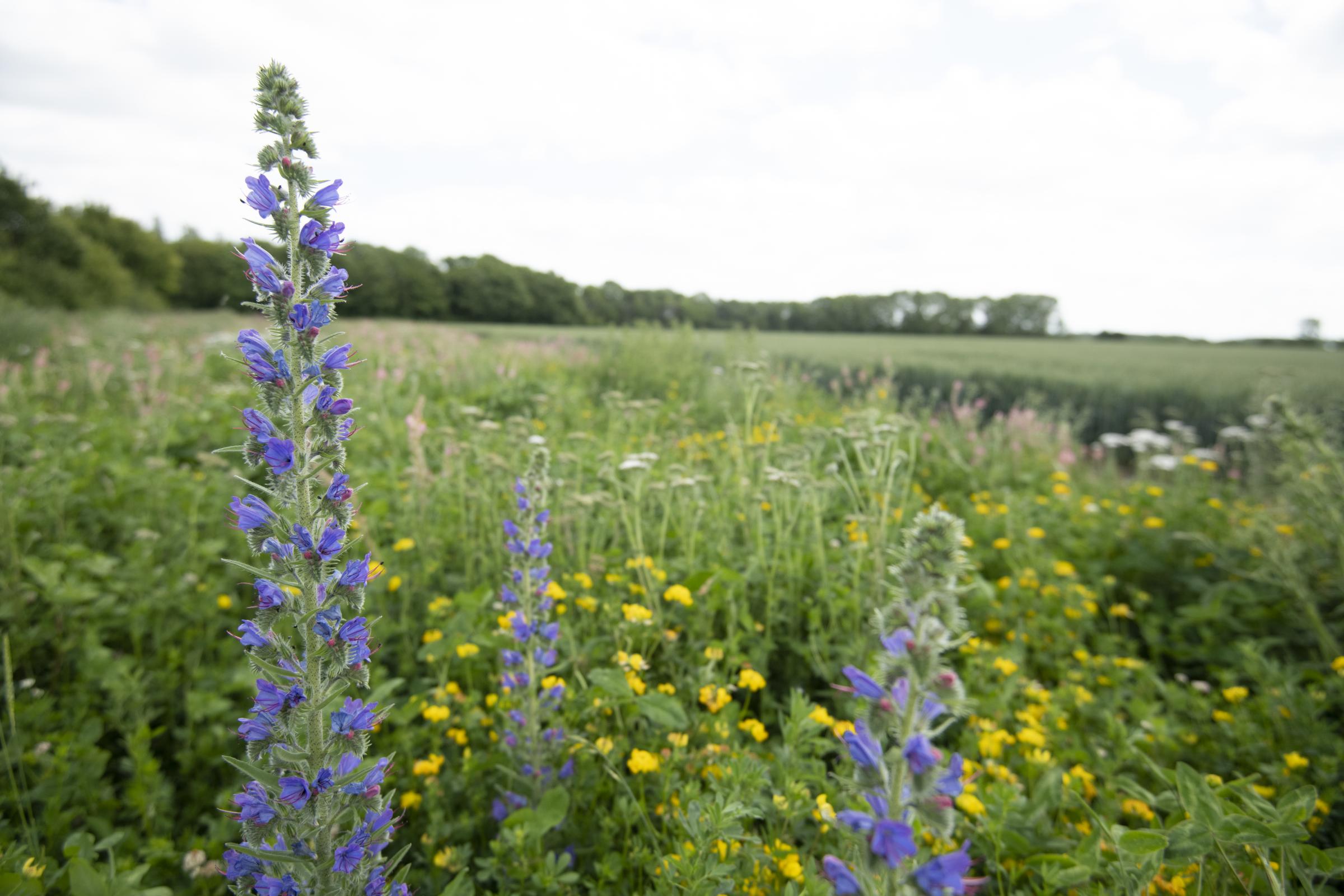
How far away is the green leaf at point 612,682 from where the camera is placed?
1.98 meters

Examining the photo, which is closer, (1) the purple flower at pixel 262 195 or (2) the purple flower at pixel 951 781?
(2) the purple flower at pixel 951 781

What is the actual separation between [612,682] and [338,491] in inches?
44.3

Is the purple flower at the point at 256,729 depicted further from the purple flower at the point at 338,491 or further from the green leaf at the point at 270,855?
the purple flower at the point at 338,491

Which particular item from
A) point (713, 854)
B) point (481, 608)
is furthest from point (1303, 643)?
point (481, 608)

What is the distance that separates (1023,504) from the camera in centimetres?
472

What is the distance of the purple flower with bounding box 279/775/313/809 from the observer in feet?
4.05

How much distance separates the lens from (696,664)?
2.91 metres

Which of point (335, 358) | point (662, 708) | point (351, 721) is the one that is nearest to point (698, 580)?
point (662, 708)

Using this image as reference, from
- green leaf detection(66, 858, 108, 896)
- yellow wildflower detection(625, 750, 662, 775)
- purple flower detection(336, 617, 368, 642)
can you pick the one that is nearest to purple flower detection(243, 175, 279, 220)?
purple flower detection(336, 617, 368, 642)

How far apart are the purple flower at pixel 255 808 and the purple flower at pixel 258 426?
0.75m

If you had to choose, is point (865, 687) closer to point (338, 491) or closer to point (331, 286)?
point (338, 491)

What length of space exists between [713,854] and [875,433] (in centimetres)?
236

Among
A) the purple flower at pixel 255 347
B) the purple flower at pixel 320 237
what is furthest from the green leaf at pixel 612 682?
the purple flower at pixel 320 237

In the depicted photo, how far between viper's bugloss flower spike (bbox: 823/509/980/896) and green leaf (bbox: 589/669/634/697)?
1088 mm
